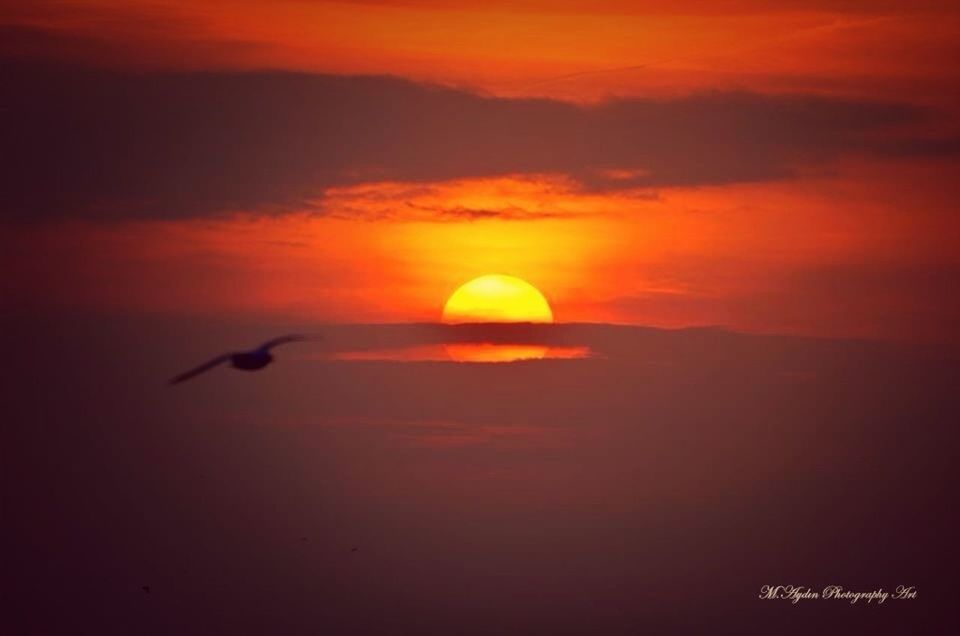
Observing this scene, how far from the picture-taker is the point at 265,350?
7044cm

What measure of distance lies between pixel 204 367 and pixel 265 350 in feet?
9.88

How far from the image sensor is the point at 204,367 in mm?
68125
